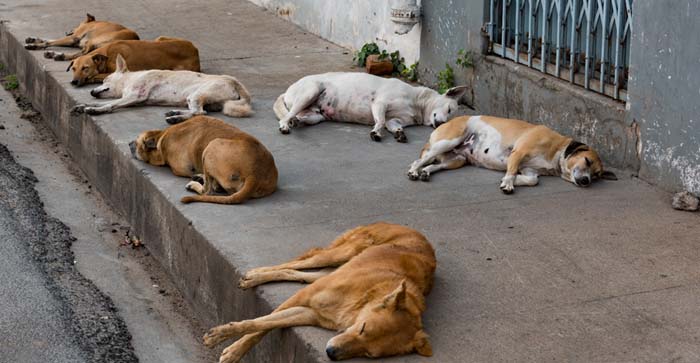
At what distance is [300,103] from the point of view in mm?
9234

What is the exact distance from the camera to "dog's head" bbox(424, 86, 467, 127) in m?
9.13

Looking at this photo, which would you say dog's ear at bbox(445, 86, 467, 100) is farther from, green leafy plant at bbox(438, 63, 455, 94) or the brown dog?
→ the brown dog

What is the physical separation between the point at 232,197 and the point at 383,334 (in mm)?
2543

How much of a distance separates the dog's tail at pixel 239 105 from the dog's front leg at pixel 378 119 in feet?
3.72

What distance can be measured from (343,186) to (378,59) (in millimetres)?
3880

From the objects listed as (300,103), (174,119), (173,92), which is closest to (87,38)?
(173,92)

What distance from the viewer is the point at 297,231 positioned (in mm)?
6547

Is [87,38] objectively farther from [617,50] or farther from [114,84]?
[617,50]

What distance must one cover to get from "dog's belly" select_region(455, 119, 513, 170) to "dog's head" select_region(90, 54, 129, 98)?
348 cm

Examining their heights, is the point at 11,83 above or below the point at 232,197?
below

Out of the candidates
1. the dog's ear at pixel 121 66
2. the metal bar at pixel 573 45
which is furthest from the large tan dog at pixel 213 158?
the metal bar at pixel 573 45

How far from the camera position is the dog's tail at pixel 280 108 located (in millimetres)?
9375

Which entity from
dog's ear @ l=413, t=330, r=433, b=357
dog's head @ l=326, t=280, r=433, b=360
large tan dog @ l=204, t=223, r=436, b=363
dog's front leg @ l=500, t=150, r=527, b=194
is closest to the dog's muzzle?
dog's front leg @ l=500, t=150, r=527, b=194

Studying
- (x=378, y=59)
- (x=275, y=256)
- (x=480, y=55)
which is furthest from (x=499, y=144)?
(x=378, y=59)
